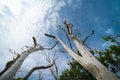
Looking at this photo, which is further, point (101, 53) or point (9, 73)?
point (101, 53)

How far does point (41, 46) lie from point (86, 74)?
4010 mm

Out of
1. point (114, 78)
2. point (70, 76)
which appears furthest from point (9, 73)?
point (70, 76)

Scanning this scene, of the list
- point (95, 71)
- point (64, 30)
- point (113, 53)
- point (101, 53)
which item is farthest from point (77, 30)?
point (95, 71)

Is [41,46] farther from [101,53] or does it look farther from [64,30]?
[101,53]

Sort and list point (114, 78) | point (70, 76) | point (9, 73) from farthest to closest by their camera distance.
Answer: point (70, 76) → point (9, 73) → point (114, 78)

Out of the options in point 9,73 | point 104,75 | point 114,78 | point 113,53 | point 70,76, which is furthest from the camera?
point 70,76

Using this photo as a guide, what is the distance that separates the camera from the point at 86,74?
10.7 m

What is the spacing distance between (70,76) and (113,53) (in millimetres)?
3666

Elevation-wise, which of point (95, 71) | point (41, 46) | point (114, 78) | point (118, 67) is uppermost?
point (41, 46)

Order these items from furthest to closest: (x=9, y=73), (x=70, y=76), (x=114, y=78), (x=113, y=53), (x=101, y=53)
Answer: (x=70, y=76)
(x=101, y=53)
(x=113, y=53)
(x=9, y=73)
(x=114, y=78)

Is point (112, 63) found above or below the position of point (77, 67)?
below

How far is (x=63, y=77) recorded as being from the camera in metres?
12.6

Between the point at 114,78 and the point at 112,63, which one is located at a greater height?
the point at 112,63

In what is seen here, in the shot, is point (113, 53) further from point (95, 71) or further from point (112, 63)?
point (95, 71)
